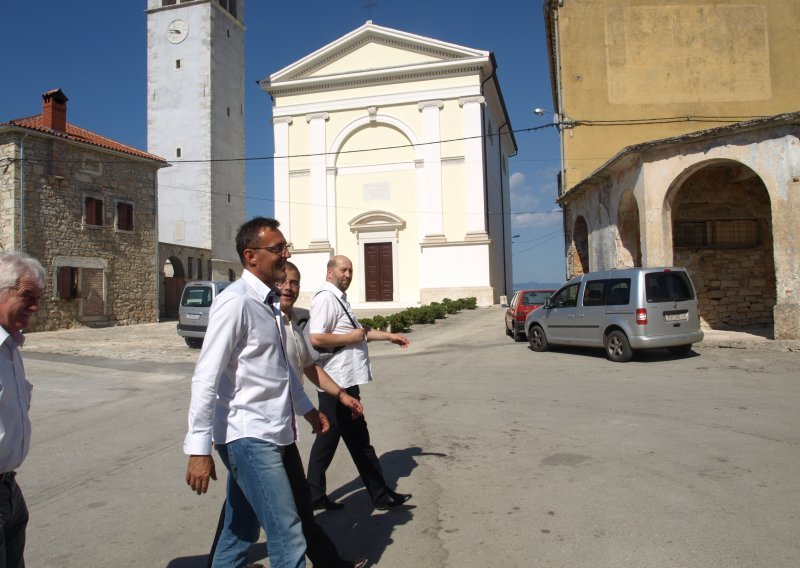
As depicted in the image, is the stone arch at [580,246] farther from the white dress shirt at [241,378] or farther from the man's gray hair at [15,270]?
the man's gray hair at [15,270]

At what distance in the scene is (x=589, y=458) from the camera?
5.45 metres

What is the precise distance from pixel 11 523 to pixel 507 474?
11.9ft

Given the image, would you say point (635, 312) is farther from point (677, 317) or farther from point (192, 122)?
point (192, 122)

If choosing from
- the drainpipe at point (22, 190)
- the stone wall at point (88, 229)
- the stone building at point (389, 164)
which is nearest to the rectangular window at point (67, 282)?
the stone wall at point (88, 229)

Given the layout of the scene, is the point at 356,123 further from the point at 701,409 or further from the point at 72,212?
the point at 701,409

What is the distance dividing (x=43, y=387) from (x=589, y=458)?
9175 millimetres

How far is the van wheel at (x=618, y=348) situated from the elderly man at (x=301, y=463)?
28.4 ft

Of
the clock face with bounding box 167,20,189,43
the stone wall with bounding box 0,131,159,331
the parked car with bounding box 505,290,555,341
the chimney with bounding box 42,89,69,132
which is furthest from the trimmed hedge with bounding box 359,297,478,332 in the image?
the clock face with bounding box 167,20,189,43

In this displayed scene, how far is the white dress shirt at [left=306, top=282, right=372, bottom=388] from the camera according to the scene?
4219 millimetres

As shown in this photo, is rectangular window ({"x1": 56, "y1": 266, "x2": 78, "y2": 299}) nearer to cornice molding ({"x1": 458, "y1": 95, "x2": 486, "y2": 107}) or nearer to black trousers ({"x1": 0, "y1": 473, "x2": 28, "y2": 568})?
cornice molding ({"x1": 458, "y1": 95, "x2": 486, "y2": 107})

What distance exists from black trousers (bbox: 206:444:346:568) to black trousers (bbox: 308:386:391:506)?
974 millimetres

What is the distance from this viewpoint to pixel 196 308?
1645 cm

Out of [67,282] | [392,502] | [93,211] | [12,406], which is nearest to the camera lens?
[12,406]

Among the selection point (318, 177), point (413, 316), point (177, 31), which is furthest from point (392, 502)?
point (177, 31)
